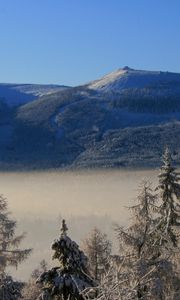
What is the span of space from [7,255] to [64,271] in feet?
42.5

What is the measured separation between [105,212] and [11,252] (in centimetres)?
12668

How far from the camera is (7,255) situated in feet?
95.2

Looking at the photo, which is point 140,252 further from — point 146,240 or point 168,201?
point 168,201

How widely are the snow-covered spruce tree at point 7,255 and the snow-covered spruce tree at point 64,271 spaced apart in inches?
408

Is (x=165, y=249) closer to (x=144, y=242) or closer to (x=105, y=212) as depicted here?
(x=144, y=242)

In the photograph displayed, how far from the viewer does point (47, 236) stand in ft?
383

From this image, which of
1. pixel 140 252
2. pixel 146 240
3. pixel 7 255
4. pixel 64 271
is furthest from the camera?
pixel 7 255

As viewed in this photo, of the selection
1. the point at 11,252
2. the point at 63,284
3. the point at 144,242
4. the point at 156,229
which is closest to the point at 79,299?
the point at 63,284

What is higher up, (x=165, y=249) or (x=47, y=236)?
(x=165, y=249)

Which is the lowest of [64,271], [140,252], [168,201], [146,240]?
[140,252]

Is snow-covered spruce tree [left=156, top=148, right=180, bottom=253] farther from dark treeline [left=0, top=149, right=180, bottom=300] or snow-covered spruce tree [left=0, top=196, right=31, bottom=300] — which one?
snow-covered spruce tree [left=0, top=196, right=31, bottom=300]

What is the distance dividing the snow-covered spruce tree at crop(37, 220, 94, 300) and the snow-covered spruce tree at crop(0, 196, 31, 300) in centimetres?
1035

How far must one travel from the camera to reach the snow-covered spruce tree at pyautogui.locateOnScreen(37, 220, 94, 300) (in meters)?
16.2

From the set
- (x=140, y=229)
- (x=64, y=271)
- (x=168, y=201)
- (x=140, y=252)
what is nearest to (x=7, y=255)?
(x=140, y=229)
